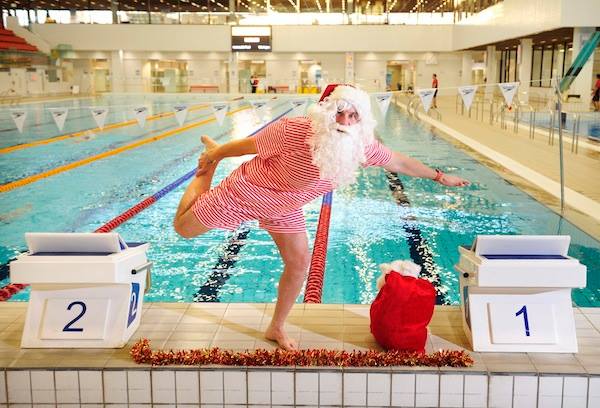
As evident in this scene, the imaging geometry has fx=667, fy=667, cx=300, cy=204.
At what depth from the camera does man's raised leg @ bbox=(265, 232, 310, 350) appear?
272cm

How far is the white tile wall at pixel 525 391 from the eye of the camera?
2484 mm

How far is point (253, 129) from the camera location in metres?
16.2

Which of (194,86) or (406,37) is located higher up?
(406,37)

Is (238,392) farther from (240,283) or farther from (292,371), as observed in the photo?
(240,283)

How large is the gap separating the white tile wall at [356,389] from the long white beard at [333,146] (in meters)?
0.74

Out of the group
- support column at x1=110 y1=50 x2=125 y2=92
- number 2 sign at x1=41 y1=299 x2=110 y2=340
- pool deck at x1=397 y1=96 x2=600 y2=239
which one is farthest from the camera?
support column at x1=110 y1=50 x2=125 y2=92

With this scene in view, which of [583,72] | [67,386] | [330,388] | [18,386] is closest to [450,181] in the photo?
[330,388]

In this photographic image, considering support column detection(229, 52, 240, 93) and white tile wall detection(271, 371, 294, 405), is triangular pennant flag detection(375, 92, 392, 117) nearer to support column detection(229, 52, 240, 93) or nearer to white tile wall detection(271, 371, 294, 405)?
white tile wall detection(271, 371, 294, 405)

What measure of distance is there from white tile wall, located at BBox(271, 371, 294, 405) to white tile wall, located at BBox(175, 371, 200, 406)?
0.96ft

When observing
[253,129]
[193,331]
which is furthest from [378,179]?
[253,129]

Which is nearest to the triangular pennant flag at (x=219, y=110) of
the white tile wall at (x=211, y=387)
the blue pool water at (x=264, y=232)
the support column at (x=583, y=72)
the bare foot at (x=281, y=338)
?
the blue pool water at (x=264, y=232)

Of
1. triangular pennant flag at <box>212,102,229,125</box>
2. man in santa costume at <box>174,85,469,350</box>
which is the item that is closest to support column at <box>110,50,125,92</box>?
triangular pennant flag at <box>212,102,229,125</box>

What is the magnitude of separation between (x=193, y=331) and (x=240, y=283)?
1757 mm

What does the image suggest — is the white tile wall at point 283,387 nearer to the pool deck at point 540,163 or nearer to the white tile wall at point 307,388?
the white tile wall at point 307,388
